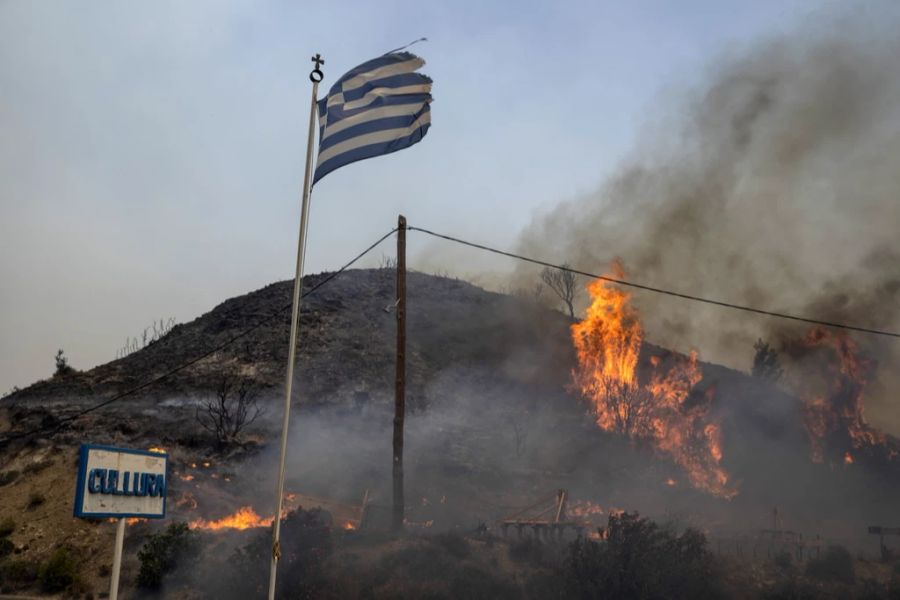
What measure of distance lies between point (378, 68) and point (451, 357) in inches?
1658

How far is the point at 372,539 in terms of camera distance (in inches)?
938

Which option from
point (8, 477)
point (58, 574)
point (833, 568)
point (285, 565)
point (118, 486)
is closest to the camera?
point (118, 486)

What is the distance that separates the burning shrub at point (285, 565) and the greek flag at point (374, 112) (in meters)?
12.1

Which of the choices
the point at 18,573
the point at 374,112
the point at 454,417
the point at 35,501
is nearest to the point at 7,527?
the point at 35,501

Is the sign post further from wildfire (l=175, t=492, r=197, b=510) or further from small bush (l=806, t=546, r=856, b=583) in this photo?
small bush (l=806, t=546, r=856, b=583)

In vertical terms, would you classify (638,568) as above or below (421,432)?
below

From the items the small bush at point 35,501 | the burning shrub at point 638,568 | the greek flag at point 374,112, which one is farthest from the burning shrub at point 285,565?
the greek flag at point 374,112

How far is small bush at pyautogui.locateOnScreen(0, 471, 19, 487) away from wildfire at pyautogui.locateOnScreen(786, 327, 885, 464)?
45353 millimetres

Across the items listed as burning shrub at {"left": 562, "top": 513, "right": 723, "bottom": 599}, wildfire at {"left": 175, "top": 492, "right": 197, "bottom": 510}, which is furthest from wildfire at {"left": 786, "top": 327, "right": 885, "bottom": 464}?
wildfire at {"left": 175, "top": 492, "right": 197, "bottom": 510}

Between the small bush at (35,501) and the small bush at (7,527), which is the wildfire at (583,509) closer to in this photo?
the small bush at (35,501)

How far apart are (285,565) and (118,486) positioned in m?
12.2

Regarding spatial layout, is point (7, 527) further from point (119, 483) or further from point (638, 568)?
point (638, 568)

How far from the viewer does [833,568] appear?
78.8 feet

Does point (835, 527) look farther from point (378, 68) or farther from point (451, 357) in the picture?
point (378, 68)
